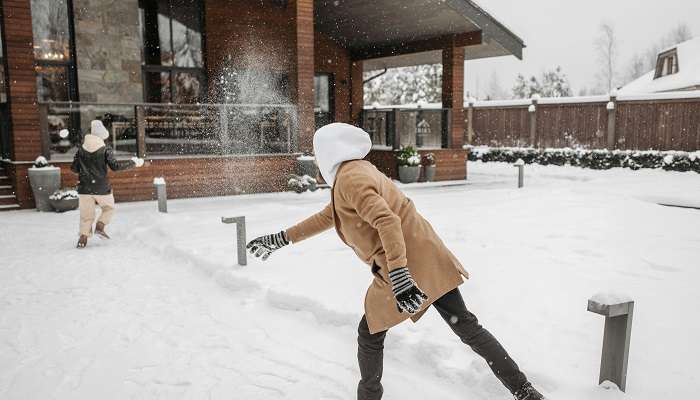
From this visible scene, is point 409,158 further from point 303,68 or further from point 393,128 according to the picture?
point 303,68

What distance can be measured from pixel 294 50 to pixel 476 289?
9.27m

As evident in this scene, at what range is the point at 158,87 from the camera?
14.8 m

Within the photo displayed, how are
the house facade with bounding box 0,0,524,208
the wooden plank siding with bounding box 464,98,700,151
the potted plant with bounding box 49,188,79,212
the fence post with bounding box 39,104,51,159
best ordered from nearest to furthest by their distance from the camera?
the potted plant with bounding box 49,188,79,212
the fence post with bounding box 39,104,51,159
the house facade with bounding box 0,0,524,208
the wooden plank siding with bounding box 464,98,700,151

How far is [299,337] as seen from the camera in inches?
169

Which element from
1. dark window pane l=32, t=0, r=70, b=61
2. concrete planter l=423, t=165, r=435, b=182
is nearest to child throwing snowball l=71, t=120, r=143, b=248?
dark window pane l=32, t=0, r=70, b=61

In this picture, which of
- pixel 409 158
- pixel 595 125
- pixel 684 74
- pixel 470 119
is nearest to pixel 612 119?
pixel 595 125

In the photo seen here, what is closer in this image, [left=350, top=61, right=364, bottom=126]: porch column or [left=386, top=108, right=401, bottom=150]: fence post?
[left=386, top=108, right=401, bottom=150]: fence post

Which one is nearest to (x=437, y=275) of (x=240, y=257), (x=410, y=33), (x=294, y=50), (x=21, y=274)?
(x=240, y=257)

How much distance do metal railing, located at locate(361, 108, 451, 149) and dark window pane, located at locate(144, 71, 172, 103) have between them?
6265 mm

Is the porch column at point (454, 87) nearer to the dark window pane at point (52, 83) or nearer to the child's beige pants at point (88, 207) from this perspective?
the dark window pane at point (52, 83)

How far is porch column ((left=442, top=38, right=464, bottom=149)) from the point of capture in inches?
600

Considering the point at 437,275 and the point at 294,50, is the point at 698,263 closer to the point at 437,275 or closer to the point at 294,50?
the point at 437,275

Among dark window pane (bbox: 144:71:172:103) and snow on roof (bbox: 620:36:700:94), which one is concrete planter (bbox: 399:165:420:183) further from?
snow on roof (bbox: 620:36:700:94)

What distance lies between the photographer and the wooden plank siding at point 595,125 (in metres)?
17.2
